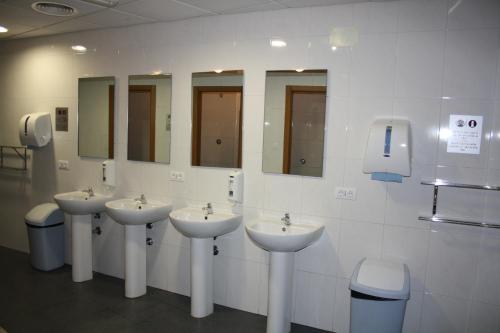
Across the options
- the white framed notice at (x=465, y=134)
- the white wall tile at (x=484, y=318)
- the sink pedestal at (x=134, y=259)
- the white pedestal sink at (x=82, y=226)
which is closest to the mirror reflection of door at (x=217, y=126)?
the sink pedestal at (x=134, y=259)

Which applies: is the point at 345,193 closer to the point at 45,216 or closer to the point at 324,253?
the point at 324,253

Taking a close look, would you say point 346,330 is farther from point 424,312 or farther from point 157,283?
point 157,283

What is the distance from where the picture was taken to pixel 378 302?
239 cm

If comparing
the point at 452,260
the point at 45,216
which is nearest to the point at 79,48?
the point at 45,216

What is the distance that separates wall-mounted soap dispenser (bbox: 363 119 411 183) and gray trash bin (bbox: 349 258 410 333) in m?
0.71

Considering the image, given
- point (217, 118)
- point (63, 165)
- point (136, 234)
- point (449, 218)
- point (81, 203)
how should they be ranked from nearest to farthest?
1. point (449, 218)
2. point (217, 118)
3. point (136, 234)
4. point (81, 203)
5. point (63, 165)

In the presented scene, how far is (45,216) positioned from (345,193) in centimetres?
326

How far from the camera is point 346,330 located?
3043 mm

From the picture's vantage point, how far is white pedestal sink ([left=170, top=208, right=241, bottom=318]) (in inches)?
123

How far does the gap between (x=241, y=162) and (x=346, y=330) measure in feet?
5.34

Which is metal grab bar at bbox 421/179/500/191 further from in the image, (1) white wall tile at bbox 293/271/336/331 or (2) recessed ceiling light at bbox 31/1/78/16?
(2) recessed ceiling light at bbox 31/1/78/16

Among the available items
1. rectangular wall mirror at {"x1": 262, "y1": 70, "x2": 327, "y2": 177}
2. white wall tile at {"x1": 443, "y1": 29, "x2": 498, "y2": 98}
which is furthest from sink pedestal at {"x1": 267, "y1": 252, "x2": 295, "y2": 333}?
white wall tile at {"x1": 443, "y1": 29, "x2": 498, "y2": 98}

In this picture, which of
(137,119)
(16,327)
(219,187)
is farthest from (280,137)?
(16,327)

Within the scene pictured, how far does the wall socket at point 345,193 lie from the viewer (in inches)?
117
